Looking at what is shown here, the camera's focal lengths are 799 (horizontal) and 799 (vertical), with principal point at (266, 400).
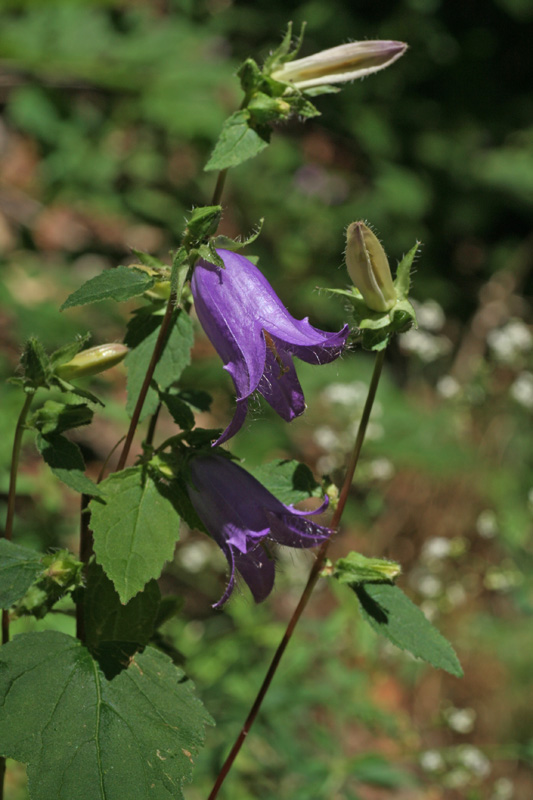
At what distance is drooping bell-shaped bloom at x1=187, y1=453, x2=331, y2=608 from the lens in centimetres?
117

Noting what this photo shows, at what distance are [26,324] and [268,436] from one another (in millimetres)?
1394

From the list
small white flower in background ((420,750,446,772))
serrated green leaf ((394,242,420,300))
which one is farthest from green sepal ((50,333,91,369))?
small white flower in background ((420,750,446,772))

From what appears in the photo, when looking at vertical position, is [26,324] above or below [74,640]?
below

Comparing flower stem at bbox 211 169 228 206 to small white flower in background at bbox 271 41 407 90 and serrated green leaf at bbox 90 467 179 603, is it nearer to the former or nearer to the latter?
small white flower in background at bbox 271 41 407 90

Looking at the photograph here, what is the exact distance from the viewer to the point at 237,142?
3.99 feet

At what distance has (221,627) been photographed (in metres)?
3.98

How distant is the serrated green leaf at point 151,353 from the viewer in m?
1.30

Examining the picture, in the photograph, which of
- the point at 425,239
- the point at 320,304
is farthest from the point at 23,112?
the point at 425,239

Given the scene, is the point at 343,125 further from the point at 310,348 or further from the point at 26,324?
the point at 310,348

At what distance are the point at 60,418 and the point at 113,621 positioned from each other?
336 millimetres

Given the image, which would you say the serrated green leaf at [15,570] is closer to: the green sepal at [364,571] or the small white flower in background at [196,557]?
the green sepal at [364,571]

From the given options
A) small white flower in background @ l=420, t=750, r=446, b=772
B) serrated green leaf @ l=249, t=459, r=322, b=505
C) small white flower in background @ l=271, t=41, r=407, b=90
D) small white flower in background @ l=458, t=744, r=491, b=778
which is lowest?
small white flower in background @ l=458, t=744, r=491, b=778

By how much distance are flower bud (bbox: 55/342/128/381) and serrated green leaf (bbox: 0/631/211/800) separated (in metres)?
0.40

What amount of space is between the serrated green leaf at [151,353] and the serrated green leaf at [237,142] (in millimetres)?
273
